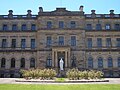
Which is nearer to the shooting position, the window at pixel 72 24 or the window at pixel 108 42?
the window at pixel 72 24

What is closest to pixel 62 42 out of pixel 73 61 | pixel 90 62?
pixel 73 61

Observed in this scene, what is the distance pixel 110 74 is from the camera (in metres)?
51.0

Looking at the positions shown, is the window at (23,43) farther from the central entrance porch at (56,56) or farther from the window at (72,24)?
the window at (72,24)

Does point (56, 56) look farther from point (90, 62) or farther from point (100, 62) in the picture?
point (100, 62)

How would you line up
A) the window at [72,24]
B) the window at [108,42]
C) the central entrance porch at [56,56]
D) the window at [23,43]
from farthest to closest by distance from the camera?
the window at [23,43] < the window at [108,42] < the window at [72,24] < the central entrance porch at [56,56]

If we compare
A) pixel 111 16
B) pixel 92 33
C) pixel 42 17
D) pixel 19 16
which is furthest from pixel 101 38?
pixel 19 16

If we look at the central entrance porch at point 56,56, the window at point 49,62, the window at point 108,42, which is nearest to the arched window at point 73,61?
the central entrance porch at point 56,56

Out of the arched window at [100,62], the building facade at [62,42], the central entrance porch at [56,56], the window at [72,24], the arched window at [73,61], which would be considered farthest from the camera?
the window at [72,24]

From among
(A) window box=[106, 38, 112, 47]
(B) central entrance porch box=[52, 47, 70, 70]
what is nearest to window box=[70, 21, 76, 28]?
(B) central entrance porch box=[52, 47, 70, 70]

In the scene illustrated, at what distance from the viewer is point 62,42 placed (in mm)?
50906

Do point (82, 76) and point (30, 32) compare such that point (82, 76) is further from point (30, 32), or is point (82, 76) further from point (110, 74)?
point (30, 32)

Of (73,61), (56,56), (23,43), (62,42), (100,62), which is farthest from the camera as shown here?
(23,43)

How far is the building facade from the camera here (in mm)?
50094

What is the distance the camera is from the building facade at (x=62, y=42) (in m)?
50.1
